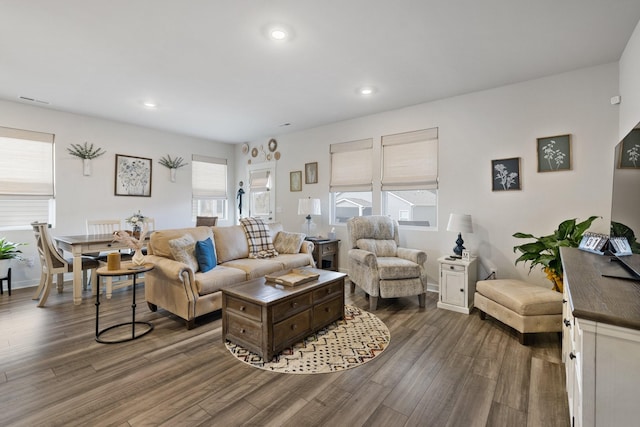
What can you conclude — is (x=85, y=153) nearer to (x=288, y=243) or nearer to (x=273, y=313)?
(x=288, y=243)

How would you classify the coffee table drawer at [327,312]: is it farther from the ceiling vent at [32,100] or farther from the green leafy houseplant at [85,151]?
the ceiling vent at [32,100]

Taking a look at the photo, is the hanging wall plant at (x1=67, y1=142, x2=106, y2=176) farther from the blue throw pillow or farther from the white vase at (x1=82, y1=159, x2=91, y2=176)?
the blue throw pillow

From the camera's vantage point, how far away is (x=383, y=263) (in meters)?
3.47

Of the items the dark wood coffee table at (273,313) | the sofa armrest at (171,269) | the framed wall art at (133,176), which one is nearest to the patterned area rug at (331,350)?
the dark wood coffee table at (273,313)

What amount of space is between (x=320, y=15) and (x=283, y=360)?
269cm

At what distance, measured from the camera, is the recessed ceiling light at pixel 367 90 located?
362cm

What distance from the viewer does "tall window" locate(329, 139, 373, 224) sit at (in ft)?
15.5

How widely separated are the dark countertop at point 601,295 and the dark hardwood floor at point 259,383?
0.84m

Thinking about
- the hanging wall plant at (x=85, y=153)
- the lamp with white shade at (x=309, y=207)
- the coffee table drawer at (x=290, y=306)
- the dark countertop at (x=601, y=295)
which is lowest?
the coffee table drawer at (x=290, y=306)

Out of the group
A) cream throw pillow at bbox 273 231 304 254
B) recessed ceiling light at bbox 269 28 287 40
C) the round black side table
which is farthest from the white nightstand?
the round black side table

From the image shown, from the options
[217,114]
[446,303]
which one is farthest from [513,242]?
[217,114]

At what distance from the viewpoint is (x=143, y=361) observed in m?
2.25

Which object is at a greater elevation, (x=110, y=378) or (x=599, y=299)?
(x=599, y=299)

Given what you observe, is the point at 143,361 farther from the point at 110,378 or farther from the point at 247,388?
the point at 247,388
